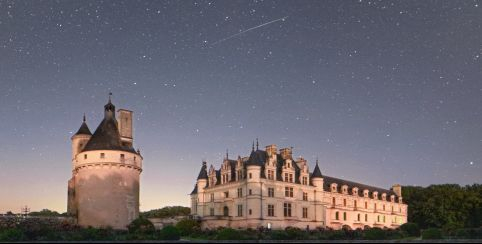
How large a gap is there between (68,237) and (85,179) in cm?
1662

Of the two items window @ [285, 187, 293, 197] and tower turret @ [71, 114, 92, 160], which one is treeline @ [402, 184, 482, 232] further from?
tower turret @ [71, 114, 92, 160]

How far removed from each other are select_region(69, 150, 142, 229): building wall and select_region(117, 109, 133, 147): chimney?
4.26m

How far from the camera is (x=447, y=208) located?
273ft

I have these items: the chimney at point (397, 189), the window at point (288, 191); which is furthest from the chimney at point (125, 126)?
the chimney at point (397, 189)

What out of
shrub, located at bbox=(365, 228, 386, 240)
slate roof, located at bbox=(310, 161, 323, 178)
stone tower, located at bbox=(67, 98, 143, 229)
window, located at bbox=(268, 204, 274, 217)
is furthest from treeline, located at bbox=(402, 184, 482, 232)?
stone tower, located at bbox=(67, 98, 143, 229)

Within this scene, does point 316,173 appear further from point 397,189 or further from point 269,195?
point 397,189

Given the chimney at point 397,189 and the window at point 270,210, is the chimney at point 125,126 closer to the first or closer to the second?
the window at point 270,210

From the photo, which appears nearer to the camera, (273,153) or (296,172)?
(273,153)

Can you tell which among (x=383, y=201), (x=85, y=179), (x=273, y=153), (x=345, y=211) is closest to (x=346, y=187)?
(x=345, y=211)

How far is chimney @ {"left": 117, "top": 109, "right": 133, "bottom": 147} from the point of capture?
171 ft

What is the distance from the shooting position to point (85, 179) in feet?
155

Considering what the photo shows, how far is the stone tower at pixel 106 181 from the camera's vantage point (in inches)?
1841

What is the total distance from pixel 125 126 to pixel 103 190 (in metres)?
8.10

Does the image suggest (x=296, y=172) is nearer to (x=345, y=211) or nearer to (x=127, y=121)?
(x=345, y=211)
